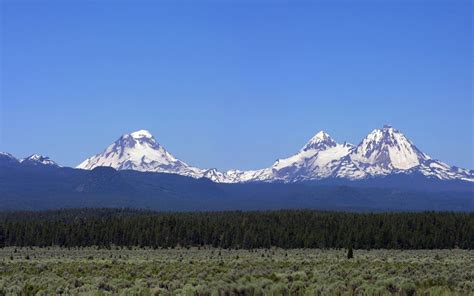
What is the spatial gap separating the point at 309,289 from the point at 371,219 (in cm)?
10527

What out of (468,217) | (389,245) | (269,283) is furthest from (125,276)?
(468,217)

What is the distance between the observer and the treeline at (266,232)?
116312mm

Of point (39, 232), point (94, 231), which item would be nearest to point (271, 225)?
point (94, 231)

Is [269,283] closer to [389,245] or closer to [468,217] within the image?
[389,245]

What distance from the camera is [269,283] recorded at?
102 ft

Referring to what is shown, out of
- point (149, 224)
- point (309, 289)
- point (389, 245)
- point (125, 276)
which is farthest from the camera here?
point (149, 224)

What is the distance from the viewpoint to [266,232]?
127 m

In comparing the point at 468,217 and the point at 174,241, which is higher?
the point at 468,217

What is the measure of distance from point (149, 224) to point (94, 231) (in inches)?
414

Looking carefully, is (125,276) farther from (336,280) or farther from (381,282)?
(381,282)

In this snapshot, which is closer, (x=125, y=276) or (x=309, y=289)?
(x=309, y=289)

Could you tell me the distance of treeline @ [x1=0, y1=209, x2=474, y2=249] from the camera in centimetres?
11631

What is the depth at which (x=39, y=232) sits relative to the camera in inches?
5256

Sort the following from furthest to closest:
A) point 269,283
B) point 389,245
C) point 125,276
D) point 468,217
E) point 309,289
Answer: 1. point 468,217
2. point 389,245
3. point 125,276
4. point 269,283
5. point 309,289
